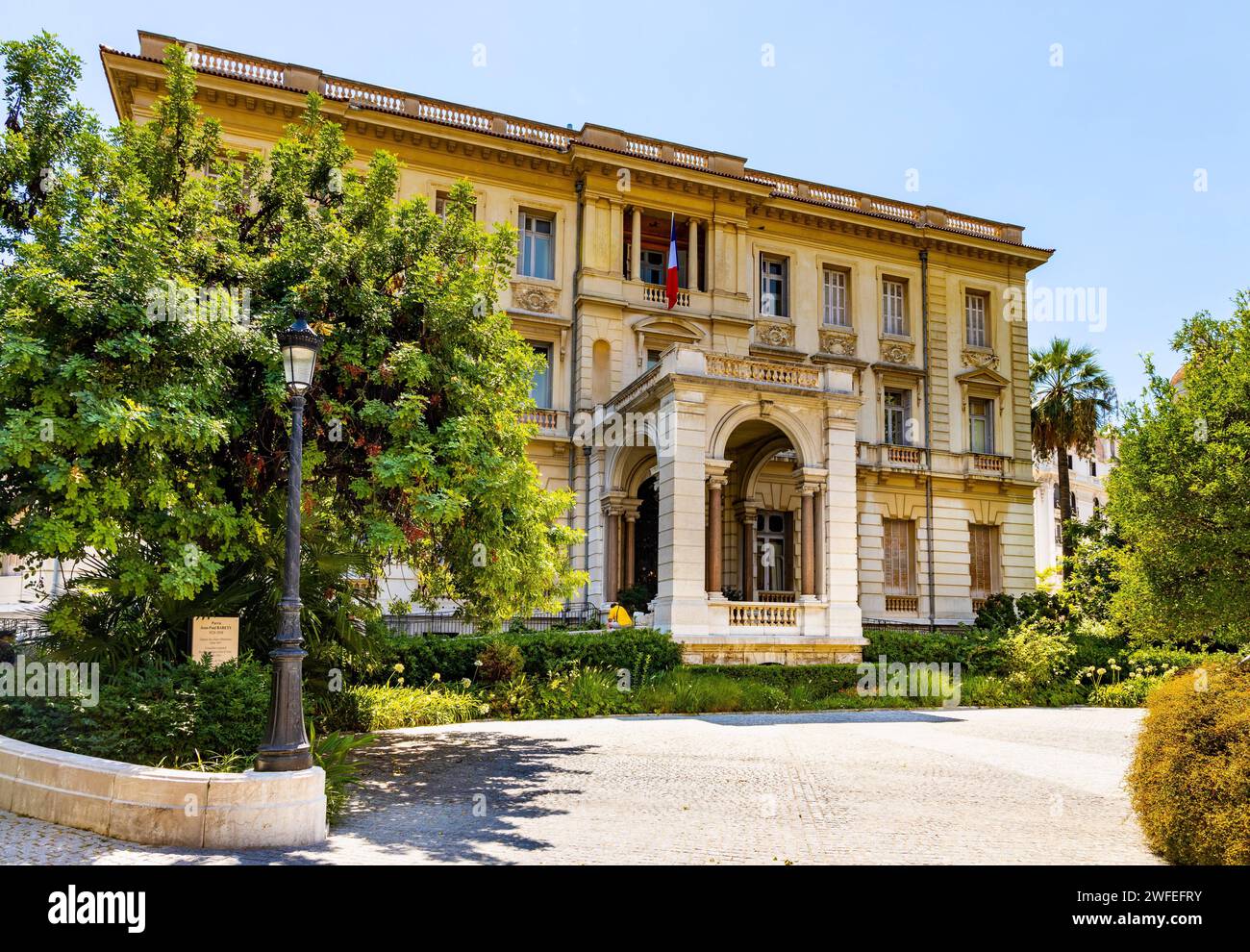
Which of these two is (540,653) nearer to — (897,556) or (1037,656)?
(1037,656)

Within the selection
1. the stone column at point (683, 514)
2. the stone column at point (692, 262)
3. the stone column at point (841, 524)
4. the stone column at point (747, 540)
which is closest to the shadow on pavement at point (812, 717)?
the stone column at point (683, 514)

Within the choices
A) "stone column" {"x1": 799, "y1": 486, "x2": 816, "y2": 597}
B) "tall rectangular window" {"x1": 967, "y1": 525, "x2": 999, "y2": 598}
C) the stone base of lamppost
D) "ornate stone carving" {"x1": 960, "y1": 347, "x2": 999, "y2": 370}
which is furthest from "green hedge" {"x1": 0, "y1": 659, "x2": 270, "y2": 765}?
"ornate stone carving" {"x1": 960, "y1": 347, "x2": 999, "y2": 370}

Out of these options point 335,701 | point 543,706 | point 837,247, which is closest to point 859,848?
point 335,701

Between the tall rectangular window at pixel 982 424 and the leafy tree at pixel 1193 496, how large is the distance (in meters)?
18.5

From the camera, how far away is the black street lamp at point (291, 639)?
26.0 feet

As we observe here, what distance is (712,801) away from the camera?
31.0ft

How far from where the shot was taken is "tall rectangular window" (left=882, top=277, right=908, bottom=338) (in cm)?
3102

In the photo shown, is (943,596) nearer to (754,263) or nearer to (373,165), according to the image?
(754,263)

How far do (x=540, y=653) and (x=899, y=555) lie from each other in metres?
16.0

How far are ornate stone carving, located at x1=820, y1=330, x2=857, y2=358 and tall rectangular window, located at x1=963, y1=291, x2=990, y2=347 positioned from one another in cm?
519

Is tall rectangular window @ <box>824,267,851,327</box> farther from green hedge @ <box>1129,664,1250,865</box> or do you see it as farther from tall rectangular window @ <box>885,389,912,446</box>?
green hedge @ <box>1129,664,1250,865</box>

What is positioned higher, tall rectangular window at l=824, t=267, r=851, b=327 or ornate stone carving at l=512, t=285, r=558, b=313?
tall rectangular window at l=824, t=267, r=851, b=327

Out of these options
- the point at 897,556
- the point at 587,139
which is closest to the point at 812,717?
the point at 897,556
